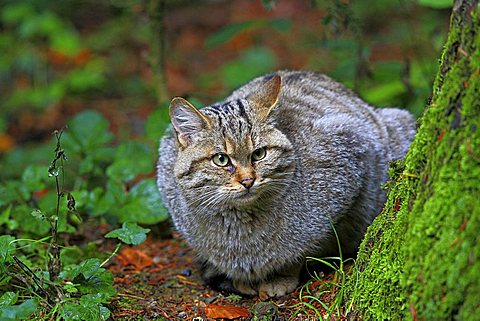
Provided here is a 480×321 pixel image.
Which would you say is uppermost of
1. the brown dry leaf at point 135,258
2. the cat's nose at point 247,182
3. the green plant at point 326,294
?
the cat's nose at point 247,182

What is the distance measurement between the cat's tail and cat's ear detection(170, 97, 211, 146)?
5.33ft

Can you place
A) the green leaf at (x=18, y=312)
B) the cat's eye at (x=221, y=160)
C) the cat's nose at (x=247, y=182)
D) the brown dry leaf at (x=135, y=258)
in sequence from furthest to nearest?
the brown dry leaf at (x=135, y=258), the cat's eye at (x=221, y=160), the cat's nose at (x=247, y=182), the green leaf at (x=18, y=312)

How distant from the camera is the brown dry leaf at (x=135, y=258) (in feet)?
15.3

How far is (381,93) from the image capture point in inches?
249

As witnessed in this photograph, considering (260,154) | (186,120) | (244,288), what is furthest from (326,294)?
(186,120)

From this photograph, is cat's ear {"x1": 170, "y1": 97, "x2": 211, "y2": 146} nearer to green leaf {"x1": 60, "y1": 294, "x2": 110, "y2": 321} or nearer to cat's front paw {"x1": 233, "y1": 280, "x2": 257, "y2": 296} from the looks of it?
cat's front paw {"x1": 233, "y1": 280, "x2": 257, "y2": 296}

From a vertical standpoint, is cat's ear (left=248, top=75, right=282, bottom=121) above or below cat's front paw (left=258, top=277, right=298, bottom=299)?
above

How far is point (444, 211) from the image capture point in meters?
2.67

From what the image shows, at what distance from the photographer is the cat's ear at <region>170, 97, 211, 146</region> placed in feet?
12.8

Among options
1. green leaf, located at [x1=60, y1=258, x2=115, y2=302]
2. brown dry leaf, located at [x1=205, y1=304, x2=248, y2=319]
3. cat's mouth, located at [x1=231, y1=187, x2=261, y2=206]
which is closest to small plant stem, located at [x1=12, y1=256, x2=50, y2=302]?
green leaf, located at [x1=60, y1=258, x2=115, y2=302]

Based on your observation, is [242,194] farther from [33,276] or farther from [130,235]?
[33,276]

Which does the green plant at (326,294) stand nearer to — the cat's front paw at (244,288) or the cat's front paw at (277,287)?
the cat's front paw at (277,287)

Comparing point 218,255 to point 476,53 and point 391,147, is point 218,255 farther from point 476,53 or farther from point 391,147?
point 476,53

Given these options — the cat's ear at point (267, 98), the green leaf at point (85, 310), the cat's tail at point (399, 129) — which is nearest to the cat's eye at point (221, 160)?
the cat's ear at point (267, 98)
